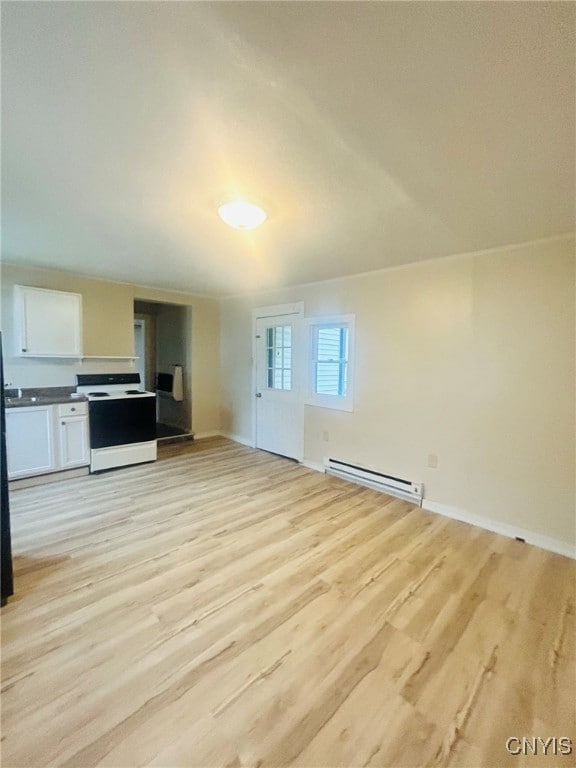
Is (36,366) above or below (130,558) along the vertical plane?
above

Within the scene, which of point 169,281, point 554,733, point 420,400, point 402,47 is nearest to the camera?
point 402,47

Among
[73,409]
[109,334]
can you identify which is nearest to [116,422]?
[73,409]

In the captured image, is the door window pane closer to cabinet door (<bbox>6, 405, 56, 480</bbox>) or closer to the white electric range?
the white electric range

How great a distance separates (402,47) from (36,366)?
14.6 feet

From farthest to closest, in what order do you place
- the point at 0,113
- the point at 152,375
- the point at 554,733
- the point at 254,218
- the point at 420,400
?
the point at 152,375 → the point at 420,400 → the point at 254,218 → the point at 0,113 → the point at 554,733

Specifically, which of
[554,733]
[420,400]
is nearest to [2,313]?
[420,400]

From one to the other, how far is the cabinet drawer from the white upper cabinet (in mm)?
664

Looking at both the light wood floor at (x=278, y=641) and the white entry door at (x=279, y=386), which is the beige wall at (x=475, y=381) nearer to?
the light wood floor at (x=278, y=641)

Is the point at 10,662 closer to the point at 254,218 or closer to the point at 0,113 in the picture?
the point at 0,113

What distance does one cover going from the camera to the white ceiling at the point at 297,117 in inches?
38.5

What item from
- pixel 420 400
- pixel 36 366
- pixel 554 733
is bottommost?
pixel 554 733

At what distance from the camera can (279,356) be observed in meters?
4.53

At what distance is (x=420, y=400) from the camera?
313cm

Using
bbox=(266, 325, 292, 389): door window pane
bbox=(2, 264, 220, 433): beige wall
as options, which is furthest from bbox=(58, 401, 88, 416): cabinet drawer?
bbox=(266, 325, 292, 389): door window pane
